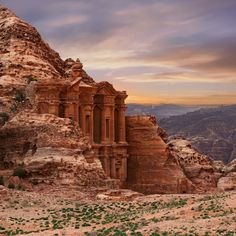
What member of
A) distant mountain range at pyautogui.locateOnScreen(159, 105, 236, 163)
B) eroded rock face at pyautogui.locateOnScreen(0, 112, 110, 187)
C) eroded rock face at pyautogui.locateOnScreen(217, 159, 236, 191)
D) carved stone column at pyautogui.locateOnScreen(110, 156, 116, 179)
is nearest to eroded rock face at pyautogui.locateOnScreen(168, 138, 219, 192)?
eroded rock face at pyautogui.locateOnScreen(217, 159, 236, 191)

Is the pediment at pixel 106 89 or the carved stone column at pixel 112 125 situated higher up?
the pediment at pixel 106 89

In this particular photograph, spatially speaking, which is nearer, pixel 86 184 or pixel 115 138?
pixel 86 184

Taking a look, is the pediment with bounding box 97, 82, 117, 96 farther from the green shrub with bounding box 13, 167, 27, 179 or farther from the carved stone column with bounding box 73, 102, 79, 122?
the green shrub with bounding box 13, 167, 27, 179

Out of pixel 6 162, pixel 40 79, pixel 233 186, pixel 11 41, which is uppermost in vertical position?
pixel 11 41

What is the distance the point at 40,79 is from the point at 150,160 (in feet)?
51.8

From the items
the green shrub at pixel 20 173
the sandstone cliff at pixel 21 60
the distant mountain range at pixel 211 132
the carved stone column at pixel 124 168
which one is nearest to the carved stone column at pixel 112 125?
the carved stone column at pixel 124 168

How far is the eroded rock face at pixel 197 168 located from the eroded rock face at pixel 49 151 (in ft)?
64.5

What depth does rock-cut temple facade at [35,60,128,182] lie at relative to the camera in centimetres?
5433

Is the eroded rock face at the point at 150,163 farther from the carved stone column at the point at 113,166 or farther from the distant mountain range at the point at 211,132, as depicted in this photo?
the distant mountain range at the point at 211,132

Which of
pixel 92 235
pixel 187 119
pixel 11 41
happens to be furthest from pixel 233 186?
pixel 187 119

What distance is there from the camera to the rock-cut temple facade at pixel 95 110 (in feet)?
178

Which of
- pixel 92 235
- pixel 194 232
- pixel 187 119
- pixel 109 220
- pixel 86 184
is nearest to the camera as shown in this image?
pixel 194 232

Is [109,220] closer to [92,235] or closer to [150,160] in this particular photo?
[92,235]

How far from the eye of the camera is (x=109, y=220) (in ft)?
106
